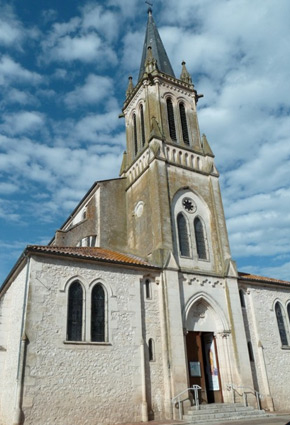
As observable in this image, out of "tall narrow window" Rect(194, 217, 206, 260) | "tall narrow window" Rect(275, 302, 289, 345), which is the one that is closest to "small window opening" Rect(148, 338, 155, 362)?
"tall narrow window" Rect(194, 217, 206, 260)

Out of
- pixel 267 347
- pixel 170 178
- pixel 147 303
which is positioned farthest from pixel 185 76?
pixel 267 347

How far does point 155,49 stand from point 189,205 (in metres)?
14.2

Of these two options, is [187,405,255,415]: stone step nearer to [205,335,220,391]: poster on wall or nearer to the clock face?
[205,335,220,391]: poster on wall

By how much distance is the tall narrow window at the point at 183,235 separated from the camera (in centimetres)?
2045

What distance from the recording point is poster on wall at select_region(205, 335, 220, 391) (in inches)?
743

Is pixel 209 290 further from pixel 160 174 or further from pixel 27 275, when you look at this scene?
pixel 27 275

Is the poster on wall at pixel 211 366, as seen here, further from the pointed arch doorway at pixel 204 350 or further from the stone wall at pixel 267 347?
the stone wall at pixel 267 347

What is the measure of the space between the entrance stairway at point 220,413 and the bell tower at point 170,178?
677 centimetres

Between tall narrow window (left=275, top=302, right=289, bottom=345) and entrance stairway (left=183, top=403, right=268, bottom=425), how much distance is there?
582 cm

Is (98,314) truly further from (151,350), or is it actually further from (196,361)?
(196,361)

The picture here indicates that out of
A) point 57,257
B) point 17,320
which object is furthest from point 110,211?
point 17,320

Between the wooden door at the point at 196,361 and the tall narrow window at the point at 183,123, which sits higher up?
the tall narrow window at the point at 183,123

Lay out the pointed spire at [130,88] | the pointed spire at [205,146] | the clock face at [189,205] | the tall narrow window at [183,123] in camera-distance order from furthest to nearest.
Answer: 1. the pointed spire at [130,88]
2. the tall narrow window at [183,123]
3. the pointed spire at [205,146]
4. the clock face at [189,205]

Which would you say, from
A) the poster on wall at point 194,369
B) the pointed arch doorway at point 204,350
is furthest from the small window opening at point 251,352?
the poster on wall at point 194,369
